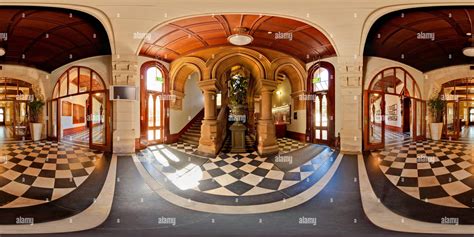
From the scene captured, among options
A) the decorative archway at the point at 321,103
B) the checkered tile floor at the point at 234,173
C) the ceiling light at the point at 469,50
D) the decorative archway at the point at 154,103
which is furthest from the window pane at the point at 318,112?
the ceiling light at the point at 469,50

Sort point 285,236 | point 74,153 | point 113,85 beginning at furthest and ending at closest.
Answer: point 74,153, point 113,85, point 285,236

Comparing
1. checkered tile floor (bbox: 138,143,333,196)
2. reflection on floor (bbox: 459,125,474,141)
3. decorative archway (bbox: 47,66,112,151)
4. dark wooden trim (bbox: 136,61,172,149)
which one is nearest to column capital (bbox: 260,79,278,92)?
checkered tile floor (bbox: 138,143,333,196)

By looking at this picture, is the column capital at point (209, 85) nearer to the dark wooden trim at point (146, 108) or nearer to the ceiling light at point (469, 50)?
the dark wooden trim at point (146, 108)

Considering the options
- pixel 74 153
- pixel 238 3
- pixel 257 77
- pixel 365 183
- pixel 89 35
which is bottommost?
pixel 365 183

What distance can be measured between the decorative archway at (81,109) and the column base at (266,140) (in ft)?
3.76

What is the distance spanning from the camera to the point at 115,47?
1.46 meters

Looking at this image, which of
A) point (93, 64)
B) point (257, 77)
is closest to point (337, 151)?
point (257, 77)

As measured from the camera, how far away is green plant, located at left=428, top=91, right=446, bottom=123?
1.55m

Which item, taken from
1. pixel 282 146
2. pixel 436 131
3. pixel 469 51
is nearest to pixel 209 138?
pixel 282 146

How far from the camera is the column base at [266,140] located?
A: 1461mm

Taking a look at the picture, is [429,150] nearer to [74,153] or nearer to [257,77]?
[257,77]

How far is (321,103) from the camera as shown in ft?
4.81

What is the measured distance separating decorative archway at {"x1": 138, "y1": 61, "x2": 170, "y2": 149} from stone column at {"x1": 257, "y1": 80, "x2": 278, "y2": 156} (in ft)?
2.42

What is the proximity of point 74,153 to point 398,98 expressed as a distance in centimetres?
270
